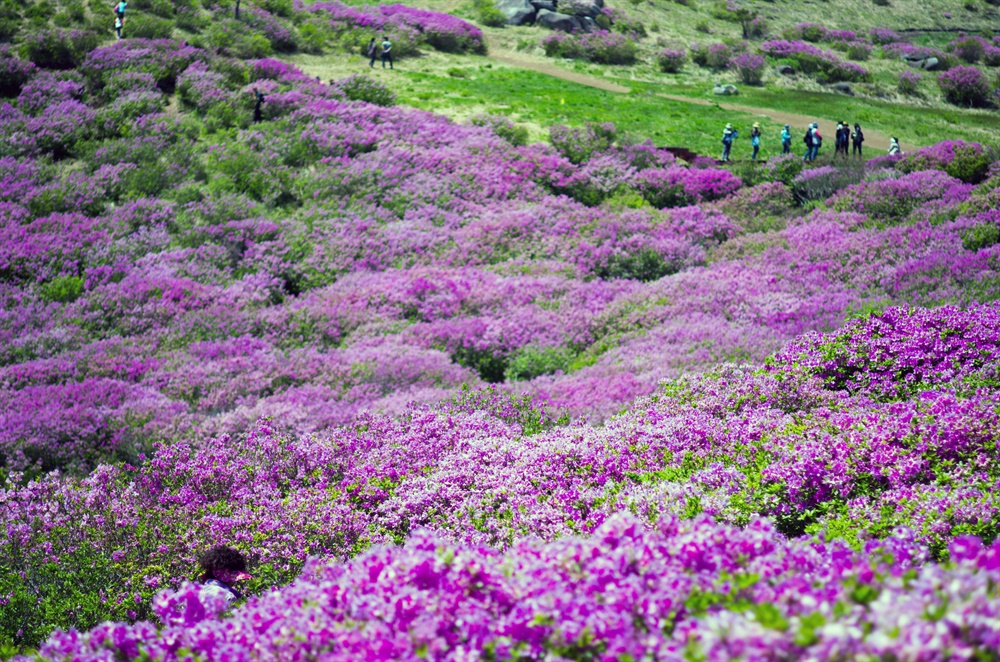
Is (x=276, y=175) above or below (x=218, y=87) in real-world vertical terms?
below

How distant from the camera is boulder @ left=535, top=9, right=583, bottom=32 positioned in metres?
53.4

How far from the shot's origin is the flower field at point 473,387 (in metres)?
4.05

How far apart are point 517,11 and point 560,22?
3273 millimetres

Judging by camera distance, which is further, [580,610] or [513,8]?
[513,8]

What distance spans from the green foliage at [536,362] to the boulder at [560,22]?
4257 cm

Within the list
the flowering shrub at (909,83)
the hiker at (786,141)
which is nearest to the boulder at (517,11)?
the flowering shrub at (909,83)

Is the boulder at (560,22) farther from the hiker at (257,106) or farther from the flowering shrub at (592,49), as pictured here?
the hiker at (257,106)

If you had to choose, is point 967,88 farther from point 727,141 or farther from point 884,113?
point 727,141

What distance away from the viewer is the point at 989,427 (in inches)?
324

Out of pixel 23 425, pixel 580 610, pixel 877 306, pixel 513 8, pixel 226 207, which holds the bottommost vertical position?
pixel 23 425

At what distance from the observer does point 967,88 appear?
44.1 m

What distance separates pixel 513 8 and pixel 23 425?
4929 centimetres

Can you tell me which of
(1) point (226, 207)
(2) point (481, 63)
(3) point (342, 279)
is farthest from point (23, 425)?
(2) point (481, 63)

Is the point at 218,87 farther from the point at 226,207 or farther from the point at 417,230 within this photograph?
the point at 417,230
